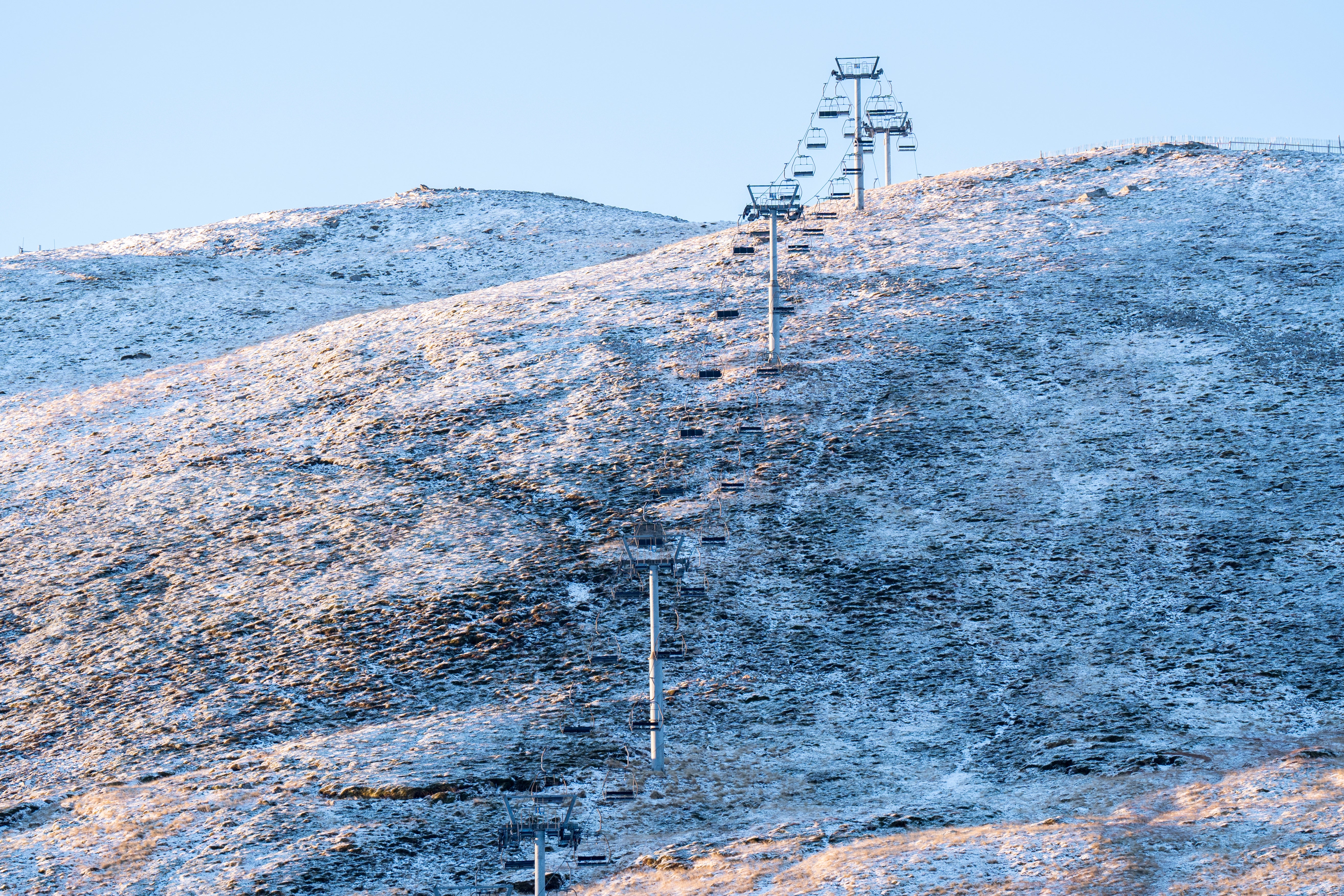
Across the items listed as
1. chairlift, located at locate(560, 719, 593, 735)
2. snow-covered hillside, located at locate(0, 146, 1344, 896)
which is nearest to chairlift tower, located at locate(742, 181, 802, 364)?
snow-covered hillside, located at locate(0, 146, 1344, 896)

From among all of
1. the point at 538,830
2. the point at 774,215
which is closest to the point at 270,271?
the point at 774,215

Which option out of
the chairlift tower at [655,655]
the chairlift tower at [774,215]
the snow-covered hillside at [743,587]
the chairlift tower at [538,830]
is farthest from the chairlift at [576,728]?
the chairlift tower at [774,215]

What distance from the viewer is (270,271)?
7375 cm

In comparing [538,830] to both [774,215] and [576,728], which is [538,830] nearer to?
[576,728]

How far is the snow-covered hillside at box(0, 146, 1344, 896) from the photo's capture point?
77.8ft

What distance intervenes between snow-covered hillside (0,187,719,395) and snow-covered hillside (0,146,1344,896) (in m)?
4.74

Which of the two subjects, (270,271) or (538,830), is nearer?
(538,830)

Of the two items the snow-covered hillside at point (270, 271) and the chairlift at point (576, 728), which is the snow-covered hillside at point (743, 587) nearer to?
the chairlift at point (576, 728)

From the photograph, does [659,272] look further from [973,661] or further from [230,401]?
[973,661]

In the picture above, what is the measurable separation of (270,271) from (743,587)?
49.5m

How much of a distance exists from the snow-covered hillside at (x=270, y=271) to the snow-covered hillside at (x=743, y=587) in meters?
4.74

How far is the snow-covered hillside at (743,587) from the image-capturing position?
23.7m

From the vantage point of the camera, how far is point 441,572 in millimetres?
34938

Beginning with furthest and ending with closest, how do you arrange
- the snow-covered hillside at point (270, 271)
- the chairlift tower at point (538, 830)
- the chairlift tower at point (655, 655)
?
the snow-covered hillside at point (270, 271)
the chairlift tower at point (655, 655)
the chairlift tower at point (538, 830)
